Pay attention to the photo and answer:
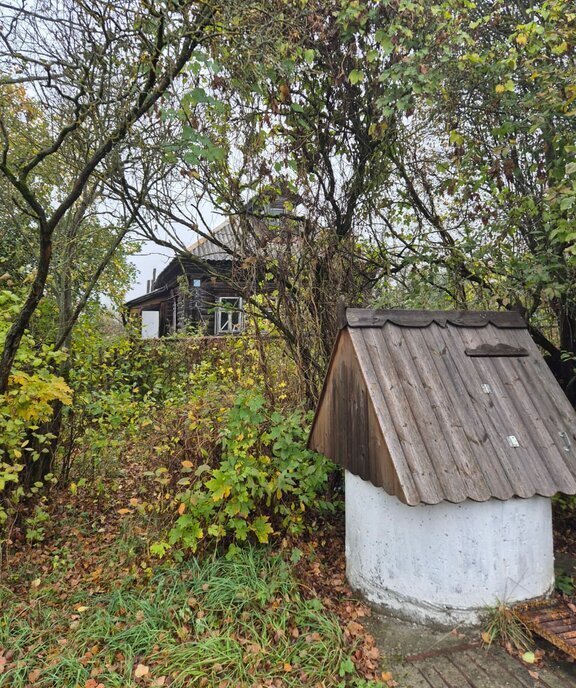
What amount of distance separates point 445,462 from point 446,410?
0.39m

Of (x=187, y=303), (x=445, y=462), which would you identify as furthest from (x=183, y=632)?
(x=187, y=303)

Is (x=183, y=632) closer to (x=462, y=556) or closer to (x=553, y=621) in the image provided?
(x=462, y=556)

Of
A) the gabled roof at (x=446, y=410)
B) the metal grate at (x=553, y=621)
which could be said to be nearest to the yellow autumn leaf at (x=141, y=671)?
the gabled roof at (x=446, y=410)

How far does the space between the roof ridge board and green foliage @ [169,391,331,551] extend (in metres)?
1.15

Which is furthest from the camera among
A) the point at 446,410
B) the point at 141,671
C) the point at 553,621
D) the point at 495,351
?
the point at 495,351

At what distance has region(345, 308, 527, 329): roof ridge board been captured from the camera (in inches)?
124

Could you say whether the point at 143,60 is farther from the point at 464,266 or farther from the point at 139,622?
the point at 139,622

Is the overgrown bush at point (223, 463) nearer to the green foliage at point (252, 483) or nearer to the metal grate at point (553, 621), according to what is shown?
the green foliage at point (252, 483)

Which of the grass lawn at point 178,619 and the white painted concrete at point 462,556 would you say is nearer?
the grass lawn at point 178,619

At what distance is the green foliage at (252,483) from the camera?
3.40 meters

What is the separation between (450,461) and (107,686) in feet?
8.04

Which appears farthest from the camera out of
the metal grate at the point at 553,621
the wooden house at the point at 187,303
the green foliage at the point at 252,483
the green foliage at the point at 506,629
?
the wooden house at the point at 187,303

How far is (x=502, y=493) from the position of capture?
2.63 m

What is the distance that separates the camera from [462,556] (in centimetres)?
271
